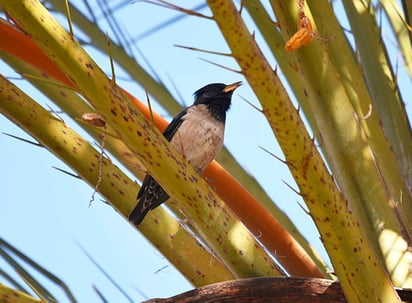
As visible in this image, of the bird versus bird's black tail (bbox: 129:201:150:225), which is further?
the bird

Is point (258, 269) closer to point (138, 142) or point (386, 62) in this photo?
point (138, 142)

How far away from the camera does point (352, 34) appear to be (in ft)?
9.02

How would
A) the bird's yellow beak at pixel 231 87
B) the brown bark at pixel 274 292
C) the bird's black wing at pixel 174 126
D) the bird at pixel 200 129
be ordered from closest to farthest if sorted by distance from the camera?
1. the brown bark at pixel 274 292
2. the bird at pixel 200 129
3. the bird's black wing at pixel 174 126
4. the bird's yellow beak at pixel 231 87

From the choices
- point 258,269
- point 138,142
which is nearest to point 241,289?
point 258,269

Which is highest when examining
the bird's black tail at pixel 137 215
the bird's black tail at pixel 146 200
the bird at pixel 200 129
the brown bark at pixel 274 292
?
the bird at pixel 200 129

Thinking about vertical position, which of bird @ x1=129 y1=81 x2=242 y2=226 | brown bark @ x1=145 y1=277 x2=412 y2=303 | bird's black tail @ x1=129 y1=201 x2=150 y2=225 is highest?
bird @ x1=129 y1=81 x2=242 y2=226

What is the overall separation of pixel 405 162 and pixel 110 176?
3.11 feet

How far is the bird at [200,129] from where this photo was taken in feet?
10.9

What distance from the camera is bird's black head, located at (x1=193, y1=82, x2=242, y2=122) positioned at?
4.08m

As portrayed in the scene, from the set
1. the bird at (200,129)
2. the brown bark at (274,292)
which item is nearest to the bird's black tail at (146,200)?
the bird at (200,129)

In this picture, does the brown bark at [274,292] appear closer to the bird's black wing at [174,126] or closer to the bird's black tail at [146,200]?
the bird's black tail at [146,200]

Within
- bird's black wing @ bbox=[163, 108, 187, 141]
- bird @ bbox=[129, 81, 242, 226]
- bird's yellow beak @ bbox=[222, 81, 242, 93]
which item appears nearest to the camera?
bird @ bbox=[129, 81, 242, 226]

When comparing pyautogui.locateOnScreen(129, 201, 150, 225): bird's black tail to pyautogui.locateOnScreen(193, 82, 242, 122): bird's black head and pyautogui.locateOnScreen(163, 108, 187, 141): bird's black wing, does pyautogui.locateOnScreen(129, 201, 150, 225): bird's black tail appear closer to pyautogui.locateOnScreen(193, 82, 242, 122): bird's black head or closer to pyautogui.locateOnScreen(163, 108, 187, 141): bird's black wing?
pyautogui.locateOnScreen(163, 108, 187, 141): bird's black wing

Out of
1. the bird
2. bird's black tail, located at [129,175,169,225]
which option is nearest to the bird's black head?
the bird
